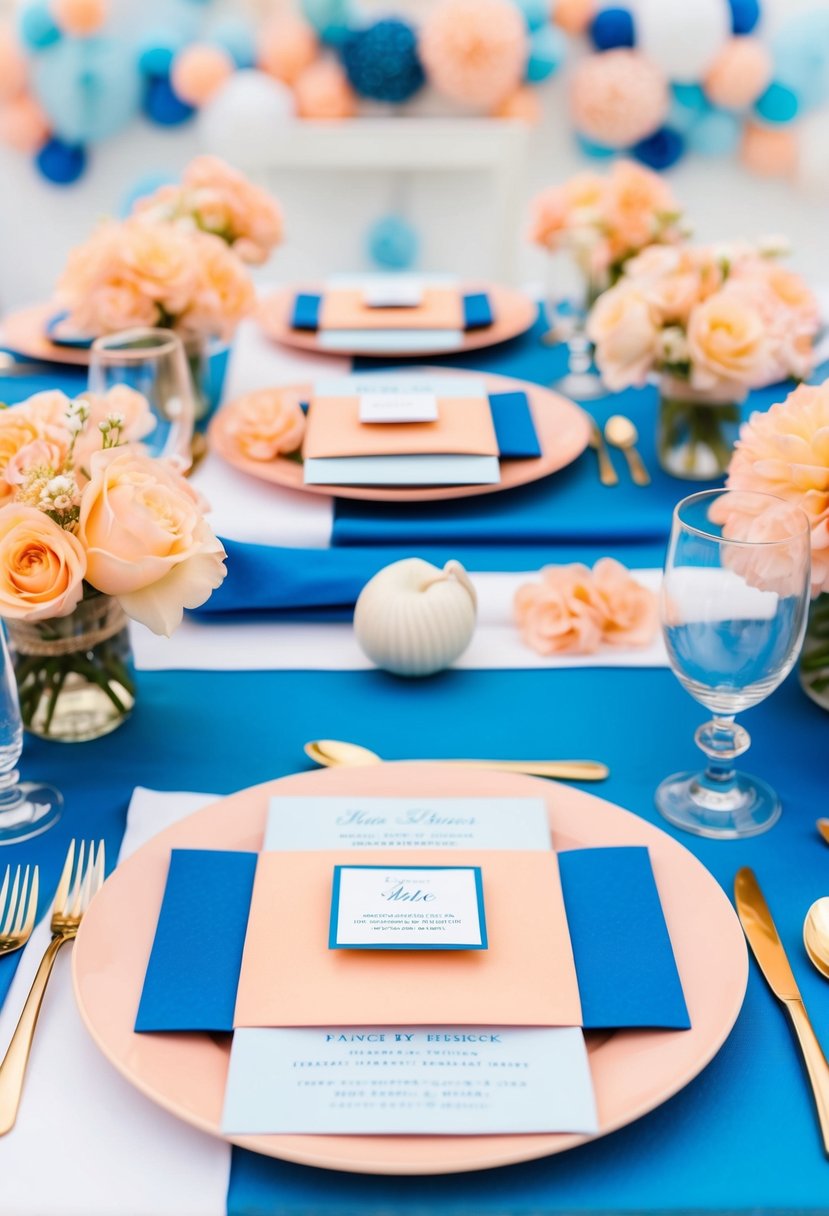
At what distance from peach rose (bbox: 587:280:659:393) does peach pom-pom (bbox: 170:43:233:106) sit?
2.37 meters

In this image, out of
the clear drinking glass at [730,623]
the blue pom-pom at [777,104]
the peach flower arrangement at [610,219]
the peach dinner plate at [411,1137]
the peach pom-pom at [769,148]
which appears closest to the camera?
the peach dinner plate at [411,1137]

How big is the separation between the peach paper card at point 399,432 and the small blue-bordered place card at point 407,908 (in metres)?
0.69

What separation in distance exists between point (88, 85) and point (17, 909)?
10.2 ft

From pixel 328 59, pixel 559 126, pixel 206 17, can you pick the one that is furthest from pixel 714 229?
pixel 206 17

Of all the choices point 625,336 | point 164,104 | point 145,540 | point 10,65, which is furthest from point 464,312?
point 10,65

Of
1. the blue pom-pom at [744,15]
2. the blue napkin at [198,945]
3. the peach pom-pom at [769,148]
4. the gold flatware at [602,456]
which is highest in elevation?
the blue pom-pom at [744,15]

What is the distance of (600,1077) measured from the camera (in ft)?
2.14

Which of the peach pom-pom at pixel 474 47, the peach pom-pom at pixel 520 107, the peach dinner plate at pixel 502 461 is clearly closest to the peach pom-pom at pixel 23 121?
the peach pom-pom at pixel 474 47

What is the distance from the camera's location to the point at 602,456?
4.90 ft

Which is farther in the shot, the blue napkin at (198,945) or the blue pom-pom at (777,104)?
the blue pom-pom at (777,104)

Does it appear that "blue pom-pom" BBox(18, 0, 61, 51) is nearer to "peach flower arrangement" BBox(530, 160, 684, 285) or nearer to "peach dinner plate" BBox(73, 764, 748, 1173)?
"peach flower arrangement" BBox(530, 160, 684, 285)

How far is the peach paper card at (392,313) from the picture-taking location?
187 centimetres

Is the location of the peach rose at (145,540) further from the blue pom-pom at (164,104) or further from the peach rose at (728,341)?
the blue pom-pom at (164,104)

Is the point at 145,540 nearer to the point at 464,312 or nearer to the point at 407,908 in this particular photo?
the point at 407,908
